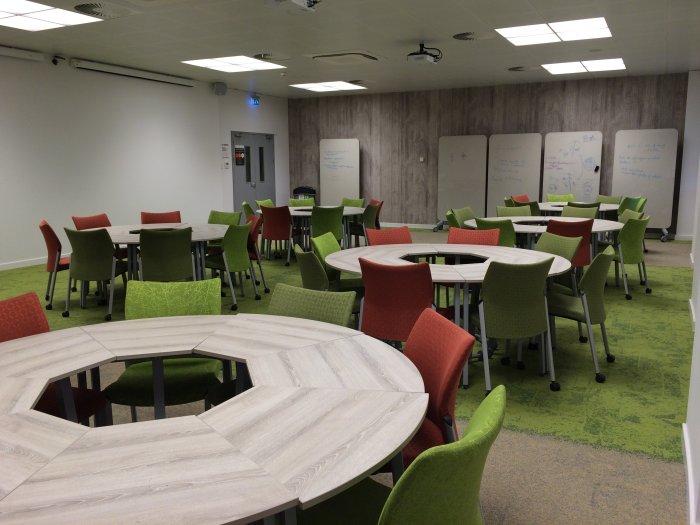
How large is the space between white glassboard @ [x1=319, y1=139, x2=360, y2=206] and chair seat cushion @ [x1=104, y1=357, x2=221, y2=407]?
1038 centimetres

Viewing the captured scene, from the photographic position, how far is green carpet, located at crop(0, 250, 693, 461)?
307 centimetres

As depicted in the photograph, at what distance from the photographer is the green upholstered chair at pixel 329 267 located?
439 cm

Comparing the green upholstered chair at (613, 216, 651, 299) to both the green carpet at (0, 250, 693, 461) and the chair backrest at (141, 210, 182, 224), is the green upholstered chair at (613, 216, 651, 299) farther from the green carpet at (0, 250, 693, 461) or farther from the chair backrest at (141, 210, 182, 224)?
the chair backrest at (141, 210, 182, 224)

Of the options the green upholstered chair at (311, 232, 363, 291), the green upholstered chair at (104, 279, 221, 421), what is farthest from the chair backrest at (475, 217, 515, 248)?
the green upholstered chair at (104, 279, 221, 421)

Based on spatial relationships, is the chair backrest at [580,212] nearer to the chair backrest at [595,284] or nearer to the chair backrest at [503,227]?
the chair backrest at [503,227]

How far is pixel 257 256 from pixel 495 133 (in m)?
6.90

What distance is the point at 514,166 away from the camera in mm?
11289

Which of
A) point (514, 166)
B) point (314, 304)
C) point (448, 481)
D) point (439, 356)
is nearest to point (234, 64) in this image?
point (514, 166)

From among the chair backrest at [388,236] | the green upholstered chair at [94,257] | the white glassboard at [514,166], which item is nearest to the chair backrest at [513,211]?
the chair backrest at [388,236]

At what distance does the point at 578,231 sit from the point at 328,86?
23.9 ft

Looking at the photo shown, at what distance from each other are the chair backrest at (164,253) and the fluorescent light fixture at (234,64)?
4.17 meters

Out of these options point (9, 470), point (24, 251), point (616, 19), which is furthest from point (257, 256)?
point (9, 470)

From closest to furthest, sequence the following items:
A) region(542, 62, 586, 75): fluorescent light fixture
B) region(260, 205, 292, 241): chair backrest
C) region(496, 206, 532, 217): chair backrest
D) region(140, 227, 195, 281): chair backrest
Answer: region(140, 227, 195, 281): chair backrest
region(496, 206, 532, 217): chair backrest
region(260, 205, 292, 241): chair backrest
region(542, 62, 586, 75): fluorescent light fixture

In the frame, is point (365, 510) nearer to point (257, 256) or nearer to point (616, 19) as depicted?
point (257, 256)
